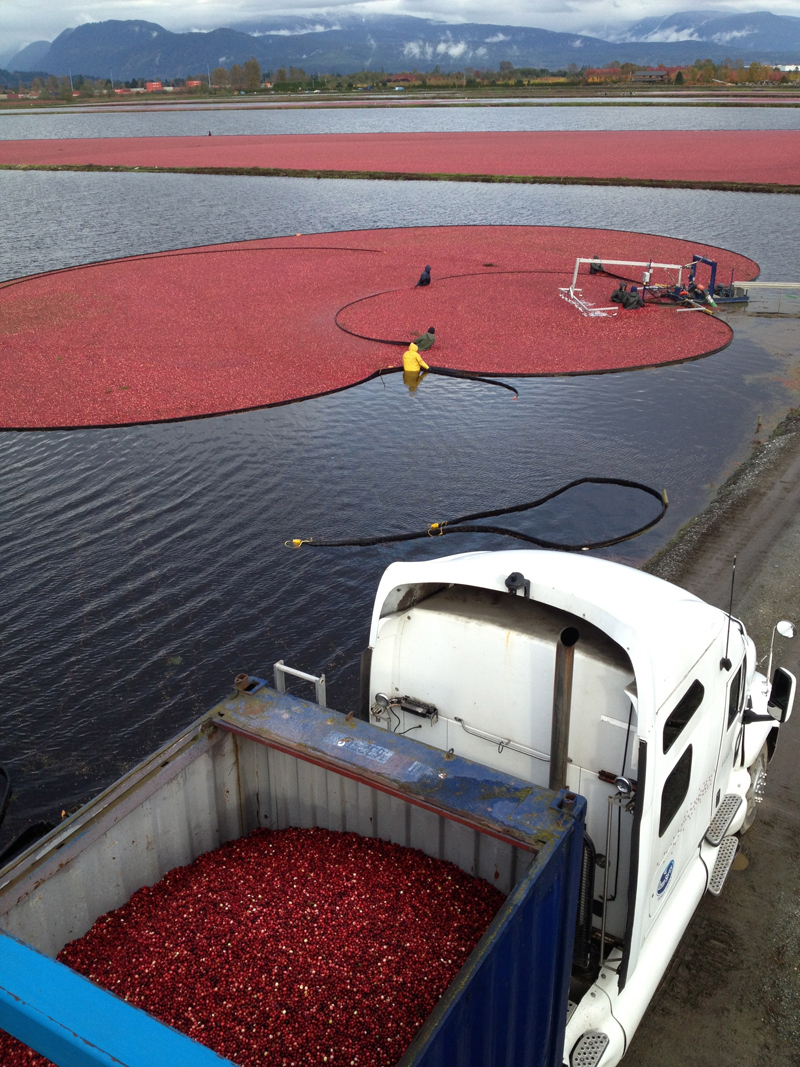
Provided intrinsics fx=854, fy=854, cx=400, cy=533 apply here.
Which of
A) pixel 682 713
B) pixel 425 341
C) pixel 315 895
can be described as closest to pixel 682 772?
pixel 682 713

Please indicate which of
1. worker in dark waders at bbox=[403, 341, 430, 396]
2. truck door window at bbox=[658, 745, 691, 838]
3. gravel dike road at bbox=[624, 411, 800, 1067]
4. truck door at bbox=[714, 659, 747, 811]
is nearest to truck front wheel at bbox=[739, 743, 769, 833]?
gravel dike road at bbox=[624, 411, 800, 1067]

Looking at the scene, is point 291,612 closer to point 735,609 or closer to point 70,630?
point 70,630

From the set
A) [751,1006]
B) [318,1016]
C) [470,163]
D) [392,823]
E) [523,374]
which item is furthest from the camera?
[470,163]

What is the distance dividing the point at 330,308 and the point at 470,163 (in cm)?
4022

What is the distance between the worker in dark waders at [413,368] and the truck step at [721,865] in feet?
45.4

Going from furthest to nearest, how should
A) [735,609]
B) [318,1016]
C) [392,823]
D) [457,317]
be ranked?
[457,317]
[735,609]
[392,823]
[318,1016]

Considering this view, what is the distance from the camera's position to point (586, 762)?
190 inches

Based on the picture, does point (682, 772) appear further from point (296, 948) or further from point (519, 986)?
point (296, 948)

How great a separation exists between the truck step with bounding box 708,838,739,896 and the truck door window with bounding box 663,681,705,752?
1694mm

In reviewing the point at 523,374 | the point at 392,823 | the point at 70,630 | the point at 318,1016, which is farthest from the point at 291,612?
the point at 523,374

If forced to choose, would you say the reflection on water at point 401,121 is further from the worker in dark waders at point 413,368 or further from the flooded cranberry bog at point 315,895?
the flooded cranberry bog at point 315,895

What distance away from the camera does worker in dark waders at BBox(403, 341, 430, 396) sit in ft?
62.3

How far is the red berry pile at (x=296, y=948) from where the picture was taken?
3654mm

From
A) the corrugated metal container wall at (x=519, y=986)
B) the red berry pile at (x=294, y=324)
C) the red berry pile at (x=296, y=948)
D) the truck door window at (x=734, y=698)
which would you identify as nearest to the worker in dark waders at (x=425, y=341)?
the red berry pile at (x=294, y=324)
